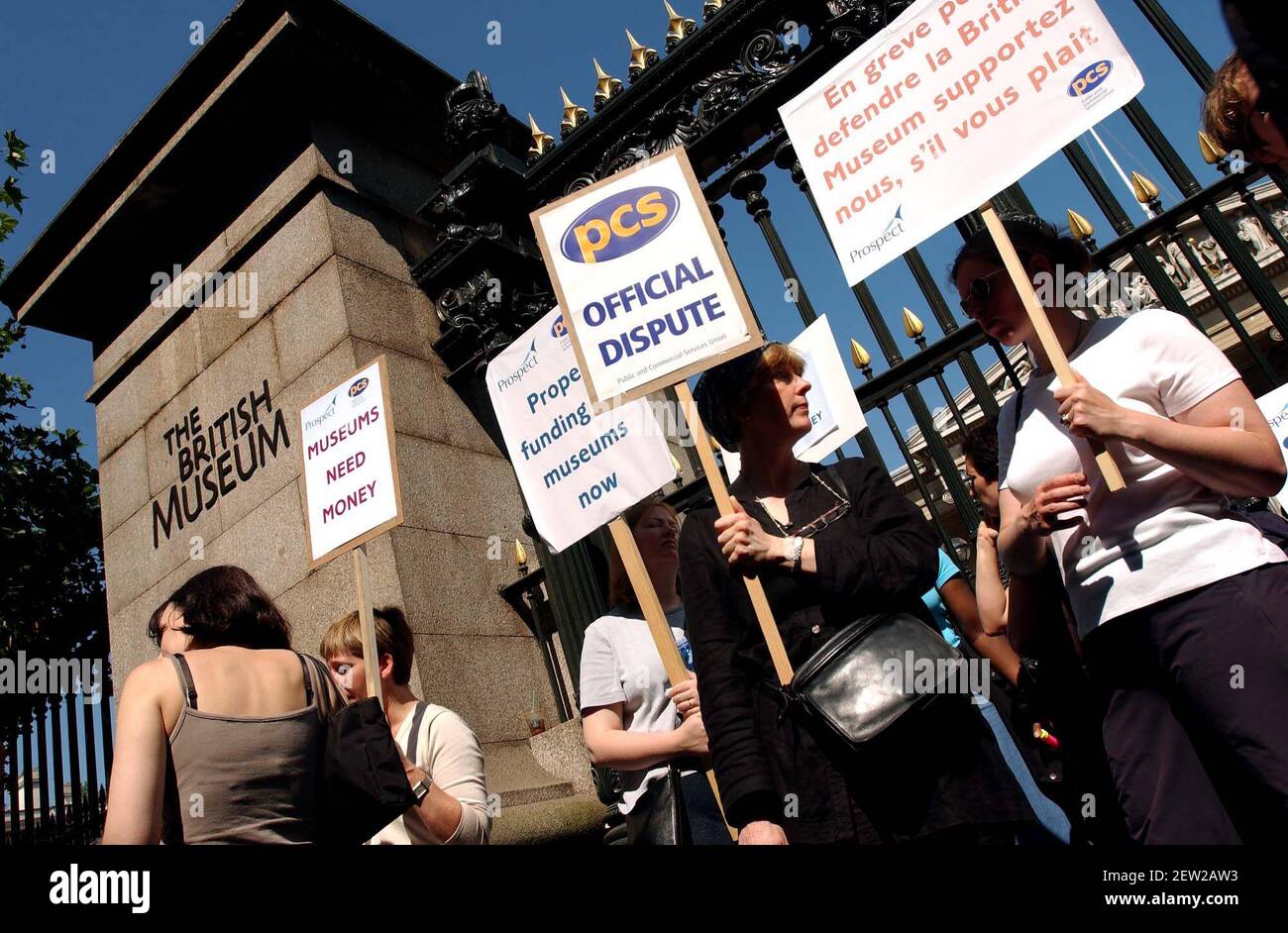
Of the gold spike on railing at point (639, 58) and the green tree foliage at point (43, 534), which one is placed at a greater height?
the green tree foliage at point (43, 534)

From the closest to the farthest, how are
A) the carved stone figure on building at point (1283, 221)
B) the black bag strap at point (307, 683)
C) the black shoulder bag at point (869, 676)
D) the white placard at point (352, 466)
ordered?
the black shoulder bag at point (869, 676), the black bag strap at point (307, 683), the white placard at point (352, 466), the carved stone figure on building at point (1283, 221)

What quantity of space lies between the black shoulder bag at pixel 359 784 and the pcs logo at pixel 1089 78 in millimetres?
3046

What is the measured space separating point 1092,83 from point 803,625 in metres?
2.11

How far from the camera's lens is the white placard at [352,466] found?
453 cm

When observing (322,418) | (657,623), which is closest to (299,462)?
(322,418)

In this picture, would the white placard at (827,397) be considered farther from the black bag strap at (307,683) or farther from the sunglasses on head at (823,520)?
the black bag strap at (307,683)

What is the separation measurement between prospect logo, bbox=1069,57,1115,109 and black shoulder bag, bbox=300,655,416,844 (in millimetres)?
3034

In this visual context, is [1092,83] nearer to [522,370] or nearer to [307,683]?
[522,370]

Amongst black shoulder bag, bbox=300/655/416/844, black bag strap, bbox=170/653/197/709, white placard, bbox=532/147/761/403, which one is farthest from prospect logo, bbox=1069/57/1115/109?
black bag strap, bbox=170/653/197/709

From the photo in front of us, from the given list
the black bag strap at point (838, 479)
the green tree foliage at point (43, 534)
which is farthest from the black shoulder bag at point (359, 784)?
the green tree foliage at point (43, 534)
